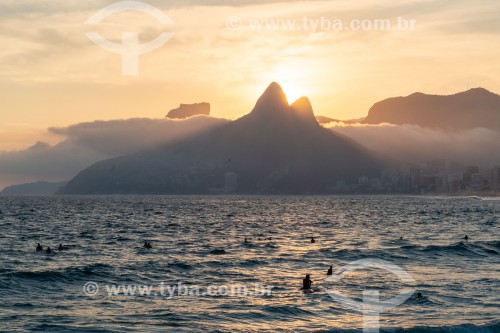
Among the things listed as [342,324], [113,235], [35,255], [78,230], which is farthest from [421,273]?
[78,230]

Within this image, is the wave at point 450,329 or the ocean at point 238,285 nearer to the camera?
the wave at point 450,329

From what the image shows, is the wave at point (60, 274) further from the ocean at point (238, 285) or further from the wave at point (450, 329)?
the wave at point (450, 329)

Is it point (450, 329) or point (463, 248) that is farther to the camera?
point (463, 248)

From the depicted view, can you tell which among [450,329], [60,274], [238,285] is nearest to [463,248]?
[238,285]

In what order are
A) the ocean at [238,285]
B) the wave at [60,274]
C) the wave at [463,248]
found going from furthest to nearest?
the wave at [463,248]
the wave at [60,274]
the ocean at [238,285]

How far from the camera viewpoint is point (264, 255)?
66375 mm

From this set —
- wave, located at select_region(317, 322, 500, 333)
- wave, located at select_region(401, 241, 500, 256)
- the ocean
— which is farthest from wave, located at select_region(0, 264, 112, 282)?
wave, located at select_region(401, 241, 500, 256)

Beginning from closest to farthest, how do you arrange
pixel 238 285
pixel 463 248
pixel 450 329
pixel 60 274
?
pixel 450 329
pixel 238 285
pixel 60 274
pixel 463 248

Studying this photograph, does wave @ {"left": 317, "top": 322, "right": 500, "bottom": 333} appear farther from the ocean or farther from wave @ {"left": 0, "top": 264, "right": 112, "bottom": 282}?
wave @ {"left": 0, "top": 264, "right": 112, "bottom": 282}

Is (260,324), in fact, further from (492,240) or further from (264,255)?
(492,240)

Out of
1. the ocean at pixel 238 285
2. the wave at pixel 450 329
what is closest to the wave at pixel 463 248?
the ocean at pixel 238 285

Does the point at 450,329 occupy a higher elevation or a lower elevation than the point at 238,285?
lower

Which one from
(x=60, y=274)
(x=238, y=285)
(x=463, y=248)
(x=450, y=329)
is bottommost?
(x=450, y=329)

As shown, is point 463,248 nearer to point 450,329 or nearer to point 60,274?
point 450,329
